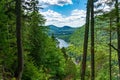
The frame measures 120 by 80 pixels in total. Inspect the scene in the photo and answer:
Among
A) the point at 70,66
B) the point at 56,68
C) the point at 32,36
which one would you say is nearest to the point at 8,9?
the point at 32,36

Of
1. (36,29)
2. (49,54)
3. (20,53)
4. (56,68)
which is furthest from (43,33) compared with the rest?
(20,53)

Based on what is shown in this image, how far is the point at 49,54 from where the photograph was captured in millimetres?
54219

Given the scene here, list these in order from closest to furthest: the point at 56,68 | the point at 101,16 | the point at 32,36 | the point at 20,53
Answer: the point at 20,53, the point at 101,16, the point at 32,36, the point at 56,68

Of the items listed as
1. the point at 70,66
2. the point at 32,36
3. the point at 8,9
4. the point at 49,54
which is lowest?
the point at 70,66

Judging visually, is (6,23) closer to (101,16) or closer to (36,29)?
(101,16)

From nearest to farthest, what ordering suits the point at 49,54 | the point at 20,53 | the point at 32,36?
the point at 20,53
the point at 32,36
the point at 49,54

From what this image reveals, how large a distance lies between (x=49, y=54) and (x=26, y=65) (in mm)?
20936

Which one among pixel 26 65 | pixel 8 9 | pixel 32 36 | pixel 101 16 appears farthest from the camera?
pixel 32 36

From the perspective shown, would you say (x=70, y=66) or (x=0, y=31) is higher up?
(x=0, y=31)

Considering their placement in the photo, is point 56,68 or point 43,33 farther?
point 56,68

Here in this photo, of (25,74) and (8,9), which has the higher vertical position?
(8,9)

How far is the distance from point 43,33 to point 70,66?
21.3 metres

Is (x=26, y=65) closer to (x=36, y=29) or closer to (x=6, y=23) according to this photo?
(x=6, y=23)

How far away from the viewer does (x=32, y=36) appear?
4316 centimetres
